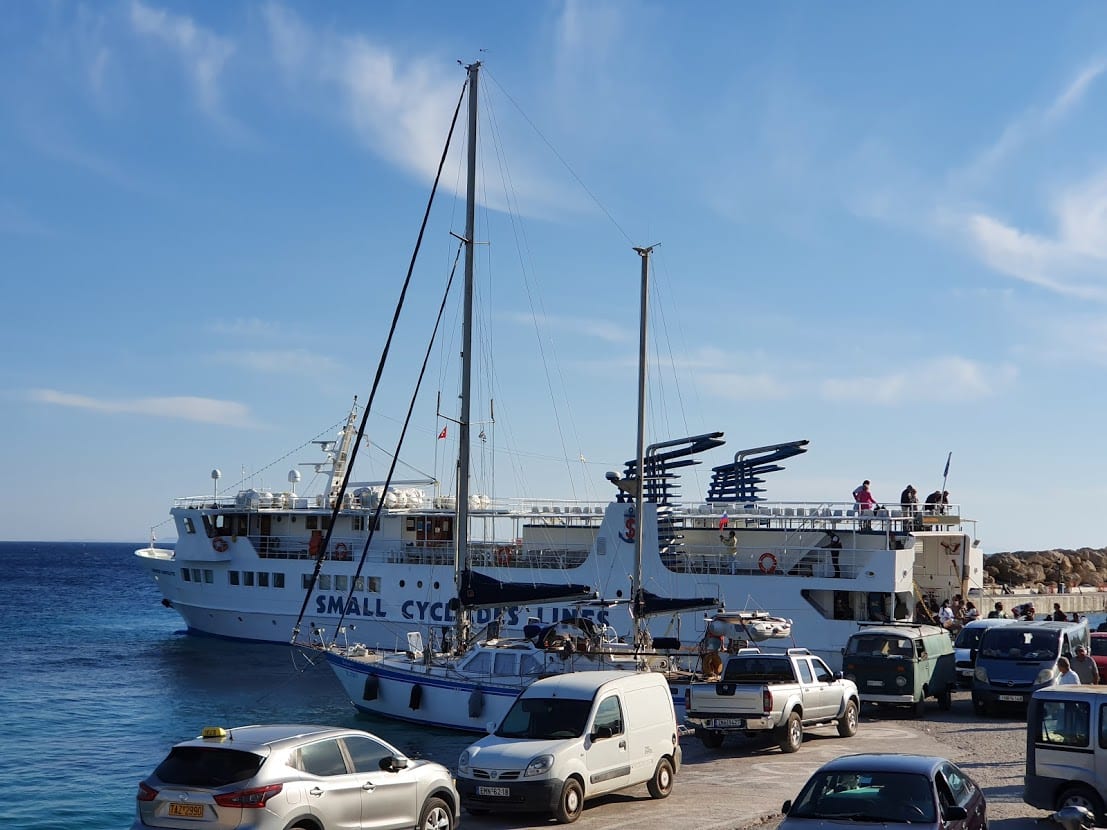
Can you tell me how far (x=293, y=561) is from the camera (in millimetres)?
42719

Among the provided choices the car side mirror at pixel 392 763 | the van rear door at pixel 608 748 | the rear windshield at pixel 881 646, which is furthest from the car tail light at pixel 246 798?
the rear windshield at pixel 881 646

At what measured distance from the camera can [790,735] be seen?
17.1 m

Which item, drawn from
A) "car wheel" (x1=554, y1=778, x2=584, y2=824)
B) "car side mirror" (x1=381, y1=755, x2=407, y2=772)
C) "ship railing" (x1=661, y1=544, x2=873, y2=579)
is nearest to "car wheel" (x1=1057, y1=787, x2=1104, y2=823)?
"car wheel" (x1=554, y1=778, x2=584, y2=824)

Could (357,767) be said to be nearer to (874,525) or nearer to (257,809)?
(257,809)

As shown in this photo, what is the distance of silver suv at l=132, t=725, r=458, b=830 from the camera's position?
30.1 feet

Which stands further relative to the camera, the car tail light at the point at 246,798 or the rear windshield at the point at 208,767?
the rear windshield at the point at 208,767

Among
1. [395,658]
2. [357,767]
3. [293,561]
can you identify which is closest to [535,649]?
[395,658]

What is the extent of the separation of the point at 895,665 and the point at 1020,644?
244 cm

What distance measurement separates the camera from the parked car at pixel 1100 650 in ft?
77.9

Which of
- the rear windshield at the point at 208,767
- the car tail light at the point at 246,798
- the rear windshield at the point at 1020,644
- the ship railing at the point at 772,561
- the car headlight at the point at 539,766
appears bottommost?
the car headlight at the point at 539,766

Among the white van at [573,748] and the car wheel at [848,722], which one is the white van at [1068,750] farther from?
the car wheel at [848,722]

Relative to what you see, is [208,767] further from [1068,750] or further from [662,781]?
[1068,750]

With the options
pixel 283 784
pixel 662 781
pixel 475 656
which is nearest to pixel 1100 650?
pixel 475 656

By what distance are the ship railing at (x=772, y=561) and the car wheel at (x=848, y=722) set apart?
14.2 m
